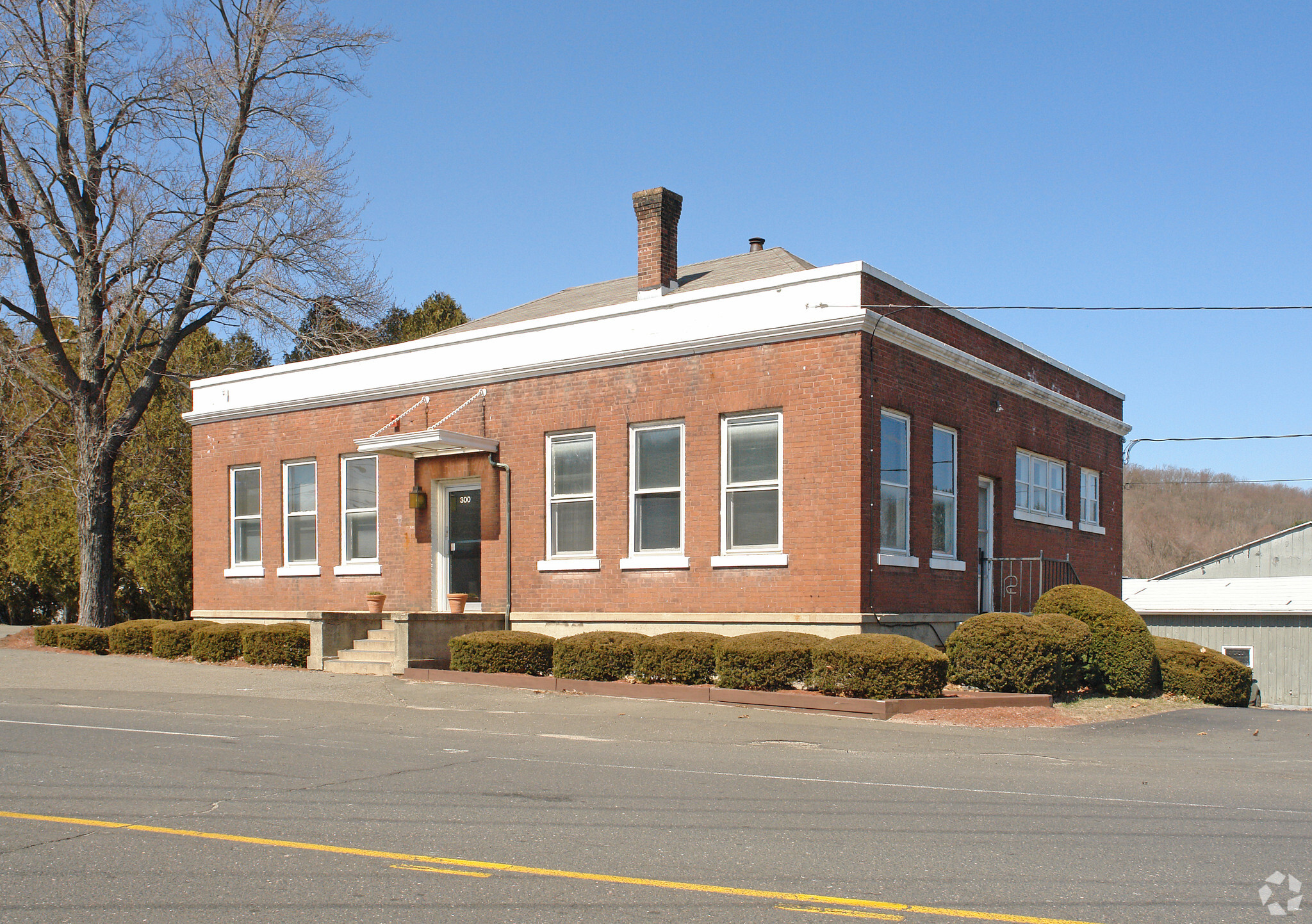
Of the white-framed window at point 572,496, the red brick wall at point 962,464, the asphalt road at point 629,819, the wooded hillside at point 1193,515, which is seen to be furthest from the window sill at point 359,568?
the wooded hillside at point 1193,515

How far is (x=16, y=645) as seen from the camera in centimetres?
2405

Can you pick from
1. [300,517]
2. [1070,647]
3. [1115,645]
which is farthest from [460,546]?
[1115,645]

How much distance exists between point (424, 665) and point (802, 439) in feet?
21.9

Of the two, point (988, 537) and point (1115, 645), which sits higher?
point (988, 537)

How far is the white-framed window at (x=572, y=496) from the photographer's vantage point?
18938 mm

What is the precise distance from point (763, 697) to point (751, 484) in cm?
381

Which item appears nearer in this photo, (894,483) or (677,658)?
(677,658)

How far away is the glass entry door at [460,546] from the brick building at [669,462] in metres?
0.04

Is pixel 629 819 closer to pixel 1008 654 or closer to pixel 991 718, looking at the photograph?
pixel 991 718

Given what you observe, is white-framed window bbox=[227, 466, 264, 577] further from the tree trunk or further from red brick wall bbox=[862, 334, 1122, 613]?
red brick wall bbox=[862, 334, 1122, 613]

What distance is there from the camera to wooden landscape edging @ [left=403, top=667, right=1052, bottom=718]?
13844 mm

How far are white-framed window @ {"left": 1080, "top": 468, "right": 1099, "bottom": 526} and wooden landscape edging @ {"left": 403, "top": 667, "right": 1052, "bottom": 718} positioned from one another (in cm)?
1033

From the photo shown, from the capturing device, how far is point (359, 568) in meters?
21.6

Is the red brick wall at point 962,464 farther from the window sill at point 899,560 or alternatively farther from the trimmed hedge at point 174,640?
the trimmed hedge at point 174,640
